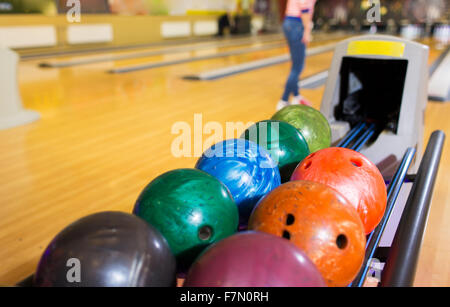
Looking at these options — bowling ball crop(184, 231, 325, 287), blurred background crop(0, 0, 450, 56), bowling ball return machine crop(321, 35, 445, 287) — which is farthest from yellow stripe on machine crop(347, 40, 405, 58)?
blurred background crop(0, 0, 450, 56)

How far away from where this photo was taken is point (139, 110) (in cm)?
374

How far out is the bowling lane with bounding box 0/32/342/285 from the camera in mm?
1840

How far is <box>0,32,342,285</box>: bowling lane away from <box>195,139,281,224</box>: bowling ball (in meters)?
0.71

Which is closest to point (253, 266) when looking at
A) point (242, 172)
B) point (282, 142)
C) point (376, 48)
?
point (242, 172)

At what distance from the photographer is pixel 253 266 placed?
2.68 feet

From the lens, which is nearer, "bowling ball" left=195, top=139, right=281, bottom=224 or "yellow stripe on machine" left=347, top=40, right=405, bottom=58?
"bowling ball" left=195, top=139, right=281, bottom=224

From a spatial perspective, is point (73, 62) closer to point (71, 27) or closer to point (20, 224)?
point (71, 27)

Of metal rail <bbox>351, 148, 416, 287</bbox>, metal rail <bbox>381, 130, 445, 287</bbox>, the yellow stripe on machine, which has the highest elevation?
the yellow stripe on machine

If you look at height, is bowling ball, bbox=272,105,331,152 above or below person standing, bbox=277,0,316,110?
Answer: below

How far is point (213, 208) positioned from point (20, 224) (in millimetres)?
1040

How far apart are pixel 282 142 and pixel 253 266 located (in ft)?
2.75

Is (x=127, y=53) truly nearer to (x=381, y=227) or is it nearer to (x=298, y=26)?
(x=298, y=26)

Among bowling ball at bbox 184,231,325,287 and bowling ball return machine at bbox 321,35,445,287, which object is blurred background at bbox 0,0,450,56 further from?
bowling ball at bbox 184,231,325,287

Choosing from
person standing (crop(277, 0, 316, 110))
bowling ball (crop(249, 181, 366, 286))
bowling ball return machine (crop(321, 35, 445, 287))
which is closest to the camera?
bowling ball (crop(249, 181, 366, 286))
